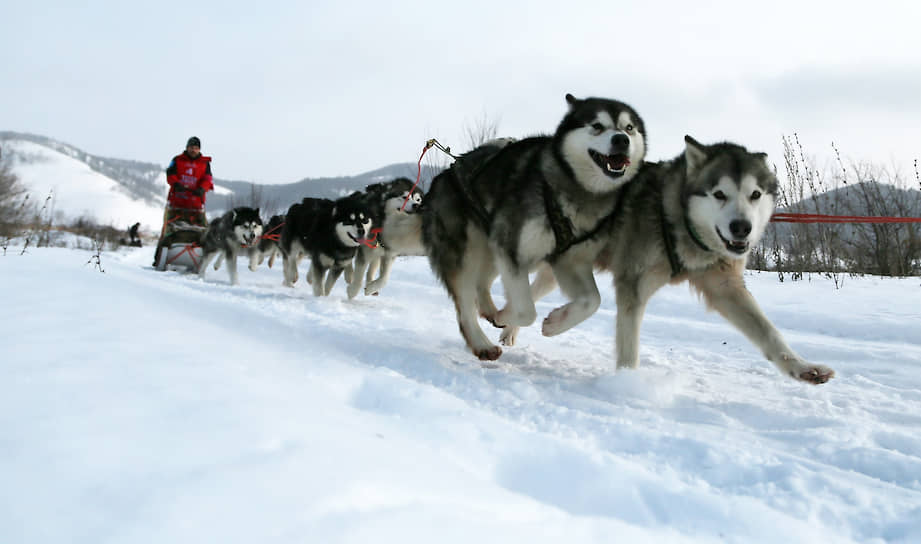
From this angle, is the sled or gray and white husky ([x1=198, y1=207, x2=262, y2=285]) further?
the sled

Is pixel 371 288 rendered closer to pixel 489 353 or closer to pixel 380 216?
pixel 380 216

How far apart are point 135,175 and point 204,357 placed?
199674 millimetres

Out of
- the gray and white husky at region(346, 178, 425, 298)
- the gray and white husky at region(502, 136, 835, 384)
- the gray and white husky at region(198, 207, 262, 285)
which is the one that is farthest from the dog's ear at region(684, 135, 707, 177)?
the gray and white husky at region(198, 207, 262, 285)

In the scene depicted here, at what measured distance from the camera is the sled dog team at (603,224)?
9.70 feet

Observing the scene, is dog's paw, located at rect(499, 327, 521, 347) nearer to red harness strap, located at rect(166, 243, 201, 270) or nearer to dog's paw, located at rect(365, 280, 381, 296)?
dog's paw, located at rect(365, 280, 381, 296)

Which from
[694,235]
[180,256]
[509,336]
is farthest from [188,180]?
[694,235]

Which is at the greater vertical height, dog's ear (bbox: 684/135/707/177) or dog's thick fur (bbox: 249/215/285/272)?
dog's ear (bbox: 684/135/707/177)

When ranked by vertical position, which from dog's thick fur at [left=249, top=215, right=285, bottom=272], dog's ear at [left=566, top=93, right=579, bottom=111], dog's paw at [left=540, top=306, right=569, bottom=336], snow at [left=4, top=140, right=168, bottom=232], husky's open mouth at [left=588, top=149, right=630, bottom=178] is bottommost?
dog's paw at [left=540, top=306, right=569, bottom=336]

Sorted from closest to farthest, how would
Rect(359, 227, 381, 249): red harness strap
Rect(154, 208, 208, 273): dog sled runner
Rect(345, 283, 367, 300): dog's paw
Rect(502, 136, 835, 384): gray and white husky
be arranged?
Rect(502, 136, 835, 384): gray and white husky → Rect(359, 227, 381, 249): red harness strap → Rect(345, 283, 367, 300): dog's paw → Rect(154, 208, 208, 273): dog sled runner

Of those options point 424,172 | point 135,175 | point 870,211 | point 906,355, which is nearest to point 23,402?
point 906,355

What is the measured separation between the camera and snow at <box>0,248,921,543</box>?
3.51 feet

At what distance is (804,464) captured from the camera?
6.37ft

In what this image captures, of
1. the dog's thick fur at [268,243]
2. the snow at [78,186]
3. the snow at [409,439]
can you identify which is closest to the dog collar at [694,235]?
the snow at [409,439]

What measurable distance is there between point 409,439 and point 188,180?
30.4ft
